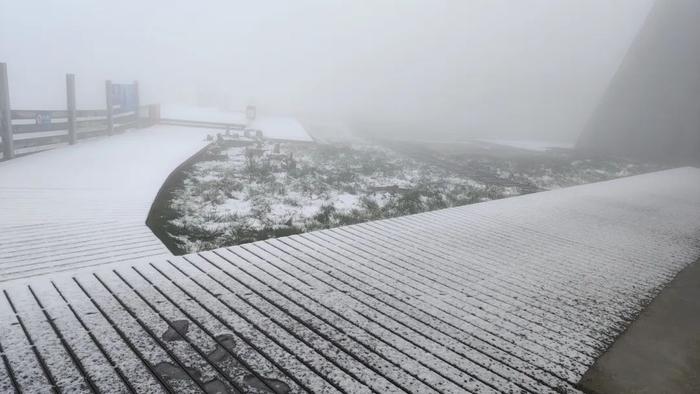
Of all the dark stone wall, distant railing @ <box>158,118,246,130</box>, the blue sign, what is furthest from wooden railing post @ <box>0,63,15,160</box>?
the dark stone wall

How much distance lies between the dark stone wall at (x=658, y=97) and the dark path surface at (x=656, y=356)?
22495 mm

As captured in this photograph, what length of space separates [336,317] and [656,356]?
8.82 ft

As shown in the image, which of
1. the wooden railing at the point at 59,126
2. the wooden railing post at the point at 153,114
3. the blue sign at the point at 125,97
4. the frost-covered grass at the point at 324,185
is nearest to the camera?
the frost-covered grass at the point at 324,185

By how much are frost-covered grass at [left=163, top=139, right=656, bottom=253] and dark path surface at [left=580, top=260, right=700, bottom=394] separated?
4.14 meters

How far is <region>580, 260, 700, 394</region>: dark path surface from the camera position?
304cm

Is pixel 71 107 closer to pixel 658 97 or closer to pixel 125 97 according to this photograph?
pixel 125 97

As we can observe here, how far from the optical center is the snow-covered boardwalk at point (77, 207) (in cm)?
429

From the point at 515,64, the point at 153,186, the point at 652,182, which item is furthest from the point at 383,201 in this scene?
the point at 515,64

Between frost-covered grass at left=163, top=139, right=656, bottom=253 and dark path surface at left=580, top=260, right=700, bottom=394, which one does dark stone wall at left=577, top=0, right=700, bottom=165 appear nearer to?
frost-covered grass at left=163, top=139, right=656, bottom=253

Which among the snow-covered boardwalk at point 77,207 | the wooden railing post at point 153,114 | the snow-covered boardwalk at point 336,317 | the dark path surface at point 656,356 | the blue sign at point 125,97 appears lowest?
the dark path surface at point 656,356

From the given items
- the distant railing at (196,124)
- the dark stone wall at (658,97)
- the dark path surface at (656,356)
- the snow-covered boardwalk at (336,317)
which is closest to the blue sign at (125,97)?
the distant railing at (196,124)

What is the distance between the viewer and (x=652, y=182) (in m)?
13.7

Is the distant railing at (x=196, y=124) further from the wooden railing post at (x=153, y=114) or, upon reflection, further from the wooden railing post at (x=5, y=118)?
the wooden railing post at (x=5, y=118)

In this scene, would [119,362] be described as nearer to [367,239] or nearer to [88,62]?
[367,239]
